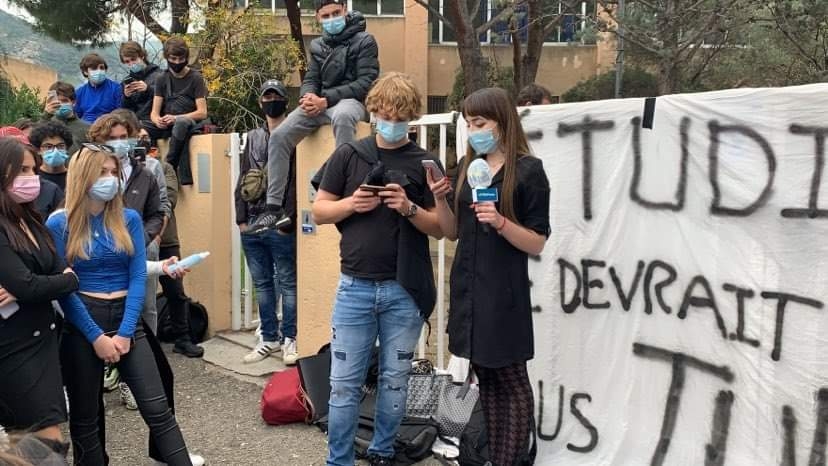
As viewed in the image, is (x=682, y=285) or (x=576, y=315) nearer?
(x=682, y=285)

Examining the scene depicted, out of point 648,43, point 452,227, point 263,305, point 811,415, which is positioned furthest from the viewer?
point 648,43

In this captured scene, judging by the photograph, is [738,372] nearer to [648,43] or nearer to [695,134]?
[695,134]

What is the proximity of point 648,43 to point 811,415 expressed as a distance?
8.27 m

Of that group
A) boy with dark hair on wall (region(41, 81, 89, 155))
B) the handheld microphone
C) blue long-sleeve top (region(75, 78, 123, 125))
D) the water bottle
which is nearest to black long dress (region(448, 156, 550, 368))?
the handheld microphone

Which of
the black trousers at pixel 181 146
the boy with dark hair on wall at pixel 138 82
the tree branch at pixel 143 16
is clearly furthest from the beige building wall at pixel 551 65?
the black trousers at pixel 181 146

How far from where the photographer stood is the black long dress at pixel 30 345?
2.92 m

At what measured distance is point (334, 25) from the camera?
15.5ft

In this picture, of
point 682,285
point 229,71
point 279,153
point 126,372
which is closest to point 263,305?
point 279,153

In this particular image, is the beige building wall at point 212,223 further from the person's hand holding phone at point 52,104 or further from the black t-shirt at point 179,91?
the person's hand holding phone at point 52,104

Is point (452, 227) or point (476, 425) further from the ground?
point (452, 227)

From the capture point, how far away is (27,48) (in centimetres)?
2089

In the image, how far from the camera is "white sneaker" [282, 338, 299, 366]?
5445 mm

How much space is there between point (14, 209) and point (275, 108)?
100 inches

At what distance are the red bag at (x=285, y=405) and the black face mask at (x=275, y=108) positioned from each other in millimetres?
2020
